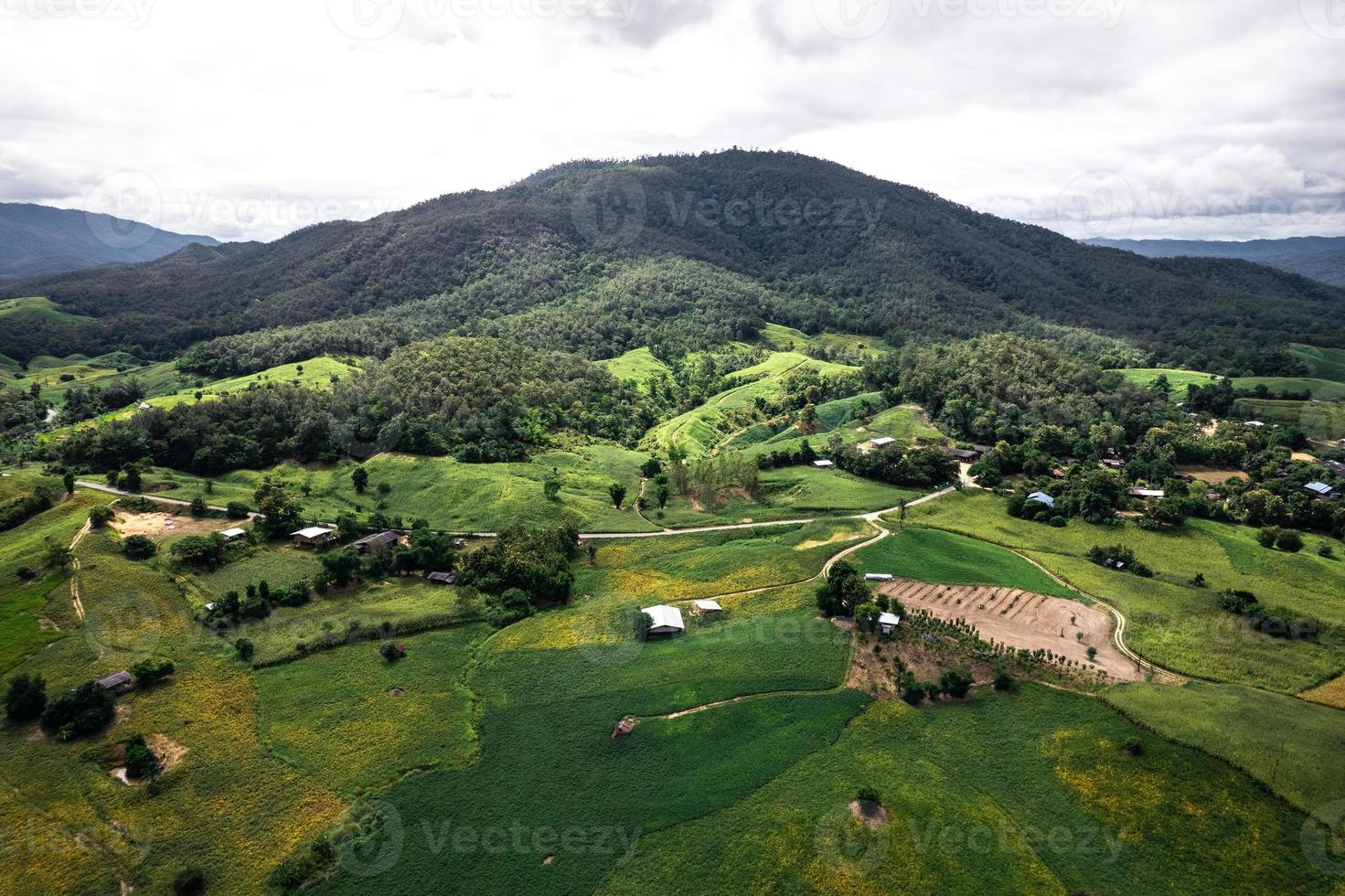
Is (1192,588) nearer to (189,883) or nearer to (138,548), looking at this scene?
(189,883)

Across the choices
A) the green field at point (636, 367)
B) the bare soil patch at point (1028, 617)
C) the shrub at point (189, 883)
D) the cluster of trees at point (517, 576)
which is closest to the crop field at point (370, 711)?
the cluster of trees at point (517, 576)

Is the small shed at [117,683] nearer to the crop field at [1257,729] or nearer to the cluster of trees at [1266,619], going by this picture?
the crop field at [1257,729]

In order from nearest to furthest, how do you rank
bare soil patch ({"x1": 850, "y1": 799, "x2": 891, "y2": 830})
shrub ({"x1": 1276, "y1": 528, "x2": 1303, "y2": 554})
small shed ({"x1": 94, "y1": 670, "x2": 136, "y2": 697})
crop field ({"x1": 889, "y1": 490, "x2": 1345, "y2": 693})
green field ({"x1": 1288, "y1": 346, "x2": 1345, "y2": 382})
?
1. bare soil patch ({"x1": 850, "y1": 799, "x2": 891, "y2": 830})
2. small shed ({"x1": 94, "y1": 670, "x2": 136, "y2": 697})
3. crop field ({"x1": 889, "y1": 490, "x2": 1345, "y2": 693})
4. shrub ({"x1": 1276, "y1": 528, "x2": 1303, "y2": 554})
5. green field ({"x1": 1288, "y1": 346, "x2": 1345, "y2": 382})

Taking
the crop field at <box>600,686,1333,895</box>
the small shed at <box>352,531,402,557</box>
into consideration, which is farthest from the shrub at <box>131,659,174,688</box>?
the crop field at <box>600,686,1333,895</box>

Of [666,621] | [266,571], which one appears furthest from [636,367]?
[666,621]

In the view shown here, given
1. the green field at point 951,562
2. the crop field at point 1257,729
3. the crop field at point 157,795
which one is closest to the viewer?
the crop field at point 157,795

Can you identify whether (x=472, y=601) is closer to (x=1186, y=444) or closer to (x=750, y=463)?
(x=750, y=463)

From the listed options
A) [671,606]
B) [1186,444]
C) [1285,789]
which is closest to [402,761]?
[671,606]

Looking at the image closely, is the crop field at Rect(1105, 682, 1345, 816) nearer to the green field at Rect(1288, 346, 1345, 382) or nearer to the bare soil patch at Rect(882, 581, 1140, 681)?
the bare soil patch at Rect(882, 581, 1140, 681)
